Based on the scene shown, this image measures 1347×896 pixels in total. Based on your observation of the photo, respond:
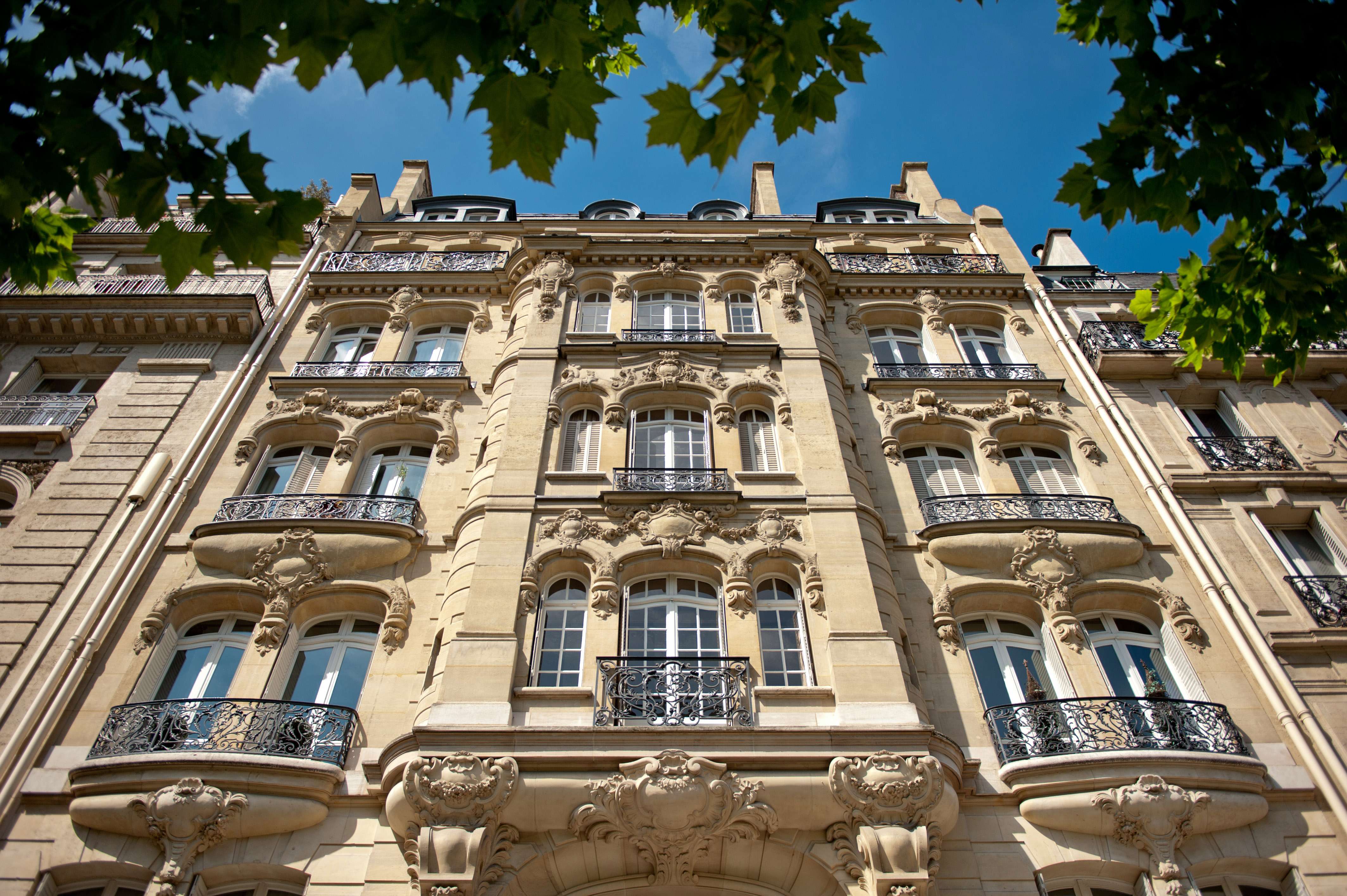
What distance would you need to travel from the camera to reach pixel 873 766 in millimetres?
9719

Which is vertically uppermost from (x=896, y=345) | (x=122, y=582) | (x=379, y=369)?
(x=896, y=345)

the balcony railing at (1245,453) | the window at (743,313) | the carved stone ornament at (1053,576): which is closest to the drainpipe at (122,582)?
the window at (743,313)

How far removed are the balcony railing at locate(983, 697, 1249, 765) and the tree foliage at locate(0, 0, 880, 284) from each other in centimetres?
816

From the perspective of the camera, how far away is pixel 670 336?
1733 cm

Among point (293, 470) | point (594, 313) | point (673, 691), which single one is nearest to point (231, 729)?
point (673, 691)

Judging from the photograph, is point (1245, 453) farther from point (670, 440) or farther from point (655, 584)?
point (655, 584)

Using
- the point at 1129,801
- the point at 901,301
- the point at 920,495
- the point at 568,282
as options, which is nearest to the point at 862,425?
the point at 920,495

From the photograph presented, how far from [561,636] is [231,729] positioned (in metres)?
3.96

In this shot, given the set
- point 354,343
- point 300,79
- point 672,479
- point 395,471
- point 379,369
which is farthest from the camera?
point 354,343

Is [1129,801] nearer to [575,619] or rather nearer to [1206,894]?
[1206,894]

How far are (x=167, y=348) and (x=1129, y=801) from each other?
17.1 m

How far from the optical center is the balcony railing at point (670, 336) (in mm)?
17203

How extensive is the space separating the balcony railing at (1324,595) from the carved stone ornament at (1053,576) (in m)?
3.00

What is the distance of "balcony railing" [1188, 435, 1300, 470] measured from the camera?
50.4 feet
